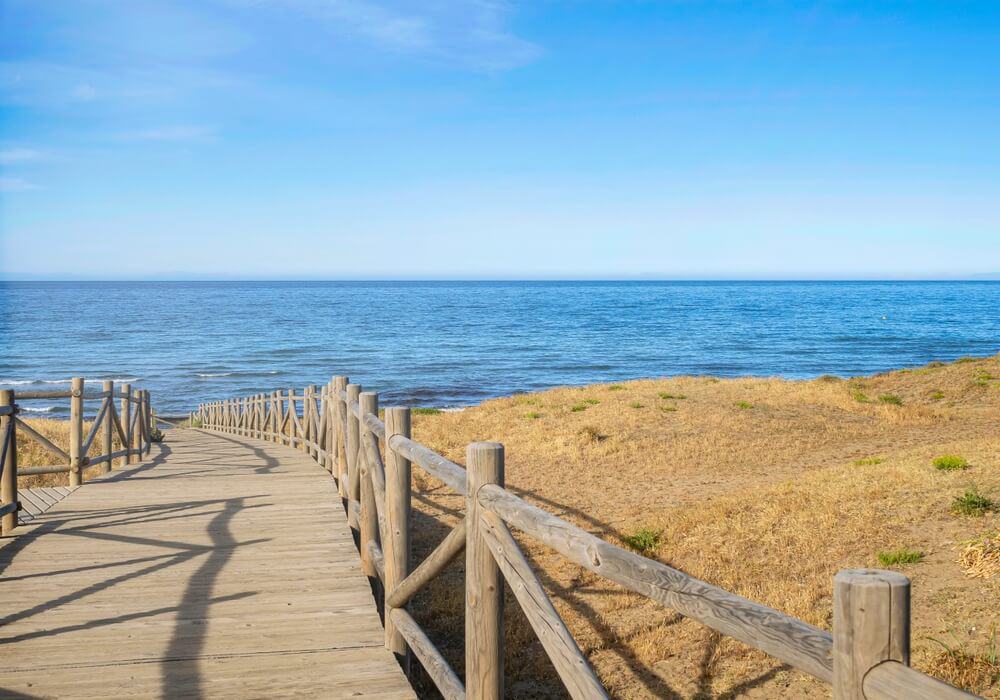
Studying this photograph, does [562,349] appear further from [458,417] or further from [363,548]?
[363,548]

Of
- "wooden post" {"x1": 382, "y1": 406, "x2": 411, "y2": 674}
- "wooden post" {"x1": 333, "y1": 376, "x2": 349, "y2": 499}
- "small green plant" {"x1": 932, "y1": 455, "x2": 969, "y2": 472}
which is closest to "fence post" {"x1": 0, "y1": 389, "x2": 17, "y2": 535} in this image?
"wooden post" {"x1": 333, "y1": 376, "x2": 349, "y2": 499}

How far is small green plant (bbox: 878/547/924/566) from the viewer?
7699mm

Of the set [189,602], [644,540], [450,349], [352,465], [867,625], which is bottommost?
[450,349]

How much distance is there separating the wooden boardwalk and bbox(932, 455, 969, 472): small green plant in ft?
26.3

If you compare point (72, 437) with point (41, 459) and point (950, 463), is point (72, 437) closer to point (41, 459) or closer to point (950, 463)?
point (41, 459)

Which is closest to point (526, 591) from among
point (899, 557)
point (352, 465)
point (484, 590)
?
point (484, 590)

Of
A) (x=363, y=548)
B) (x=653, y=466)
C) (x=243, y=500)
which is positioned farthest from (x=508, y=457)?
(x=363, y=548)

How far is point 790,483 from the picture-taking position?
1124cm

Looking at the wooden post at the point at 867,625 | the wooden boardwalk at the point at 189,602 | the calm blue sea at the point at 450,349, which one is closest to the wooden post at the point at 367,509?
the wooden boardwalk at the point at 189,602

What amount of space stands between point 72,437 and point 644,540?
26.3 feet

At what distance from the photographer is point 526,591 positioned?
308 cm

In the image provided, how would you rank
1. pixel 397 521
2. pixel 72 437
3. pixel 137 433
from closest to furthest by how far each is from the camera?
pixel 397 521
pixel 72 437
pixel 137 433

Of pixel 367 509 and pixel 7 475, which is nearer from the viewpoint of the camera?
pixel 367 509

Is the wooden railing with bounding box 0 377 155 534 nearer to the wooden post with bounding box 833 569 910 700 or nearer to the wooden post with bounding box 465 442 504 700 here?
the wooden post with bounding box 465 442 504 700
